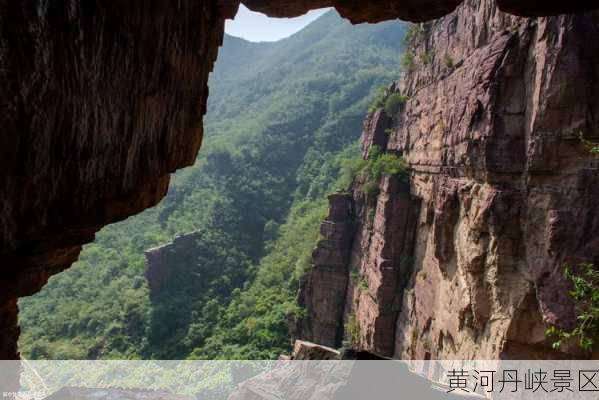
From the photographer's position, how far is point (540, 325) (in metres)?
9.26

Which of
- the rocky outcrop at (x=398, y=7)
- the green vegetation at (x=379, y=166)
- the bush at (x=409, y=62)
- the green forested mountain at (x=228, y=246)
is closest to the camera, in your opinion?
the rocky outcrop at (x=398, y=7)

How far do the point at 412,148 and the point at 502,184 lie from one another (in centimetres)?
908

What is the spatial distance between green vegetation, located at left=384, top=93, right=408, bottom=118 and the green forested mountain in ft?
23.1

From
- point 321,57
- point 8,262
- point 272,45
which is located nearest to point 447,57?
point 8,262

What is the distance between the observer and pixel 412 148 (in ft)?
63.6

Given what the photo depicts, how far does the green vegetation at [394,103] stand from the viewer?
76.7ft

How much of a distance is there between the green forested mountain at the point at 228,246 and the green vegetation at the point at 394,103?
7045 mm

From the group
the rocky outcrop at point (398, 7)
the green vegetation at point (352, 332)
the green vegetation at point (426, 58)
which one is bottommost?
the green vegetation at point (352, 332)

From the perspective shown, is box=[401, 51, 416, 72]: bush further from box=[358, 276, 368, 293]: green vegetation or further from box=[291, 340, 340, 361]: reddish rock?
box=[291, 340, 340, 361]: reddish rock

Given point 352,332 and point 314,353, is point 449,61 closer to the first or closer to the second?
point 314,353

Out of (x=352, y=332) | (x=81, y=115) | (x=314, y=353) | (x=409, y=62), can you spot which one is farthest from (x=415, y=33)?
(x=81, y=115)

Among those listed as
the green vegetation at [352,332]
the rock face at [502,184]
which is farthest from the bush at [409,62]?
the green vegetation at [352,332]

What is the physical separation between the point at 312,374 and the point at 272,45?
490 feet

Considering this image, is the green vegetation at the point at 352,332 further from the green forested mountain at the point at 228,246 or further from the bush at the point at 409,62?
the bush at the point at 409,62
